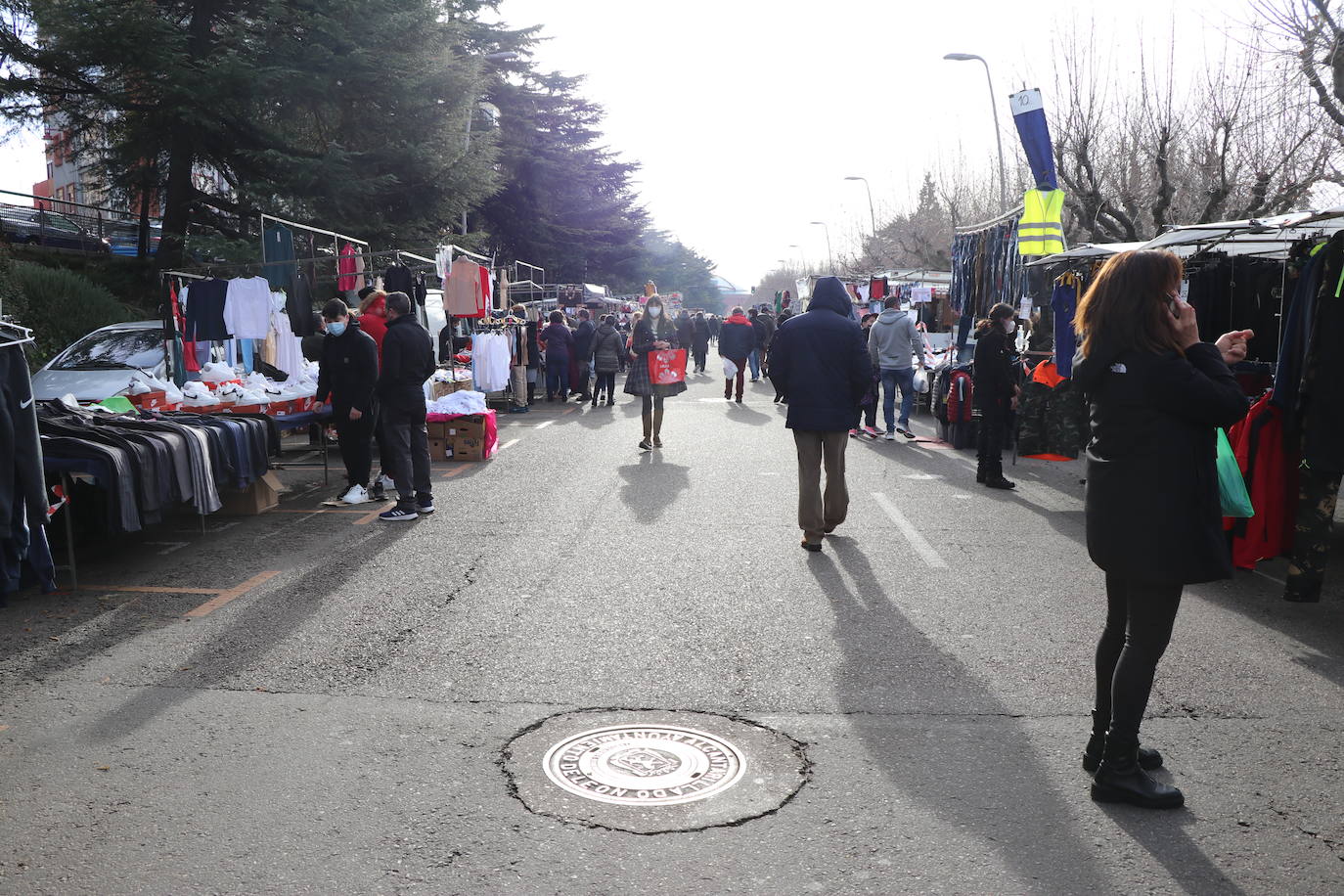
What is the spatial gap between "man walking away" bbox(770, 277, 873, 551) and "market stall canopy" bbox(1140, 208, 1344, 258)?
2208mm

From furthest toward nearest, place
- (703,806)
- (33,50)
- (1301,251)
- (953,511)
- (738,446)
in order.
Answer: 1. (33,50)
2. (738,446)
3. (953,511)
4. (1301,251)
5. (703,806)

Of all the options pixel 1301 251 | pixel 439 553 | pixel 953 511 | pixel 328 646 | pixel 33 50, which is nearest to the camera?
pixel 328 646

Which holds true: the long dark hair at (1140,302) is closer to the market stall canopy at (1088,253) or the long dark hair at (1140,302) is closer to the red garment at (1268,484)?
the red garment at (1268,484)

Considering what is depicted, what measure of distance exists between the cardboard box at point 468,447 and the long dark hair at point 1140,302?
995 centimetres

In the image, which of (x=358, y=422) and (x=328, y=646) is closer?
(x=328, y=646)

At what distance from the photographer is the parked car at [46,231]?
84.7 feet

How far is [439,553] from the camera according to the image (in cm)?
770

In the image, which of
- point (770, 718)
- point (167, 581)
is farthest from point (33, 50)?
point (770, 718)

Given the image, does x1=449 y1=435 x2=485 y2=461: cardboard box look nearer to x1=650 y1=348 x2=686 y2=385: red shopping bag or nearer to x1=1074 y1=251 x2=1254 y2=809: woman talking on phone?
x1=650 y1=348 x2=686 y2=385: red shopping bag

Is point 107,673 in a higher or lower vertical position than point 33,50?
lower

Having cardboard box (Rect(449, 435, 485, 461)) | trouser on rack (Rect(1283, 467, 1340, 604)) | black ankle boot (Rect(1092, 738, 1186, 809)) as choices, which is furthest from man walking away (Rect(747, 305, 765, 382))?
black ankle boot (Rect(1092, 738, 1186, 809))

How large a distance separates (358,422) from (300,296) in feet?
12.8

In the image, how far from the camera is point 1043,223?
11.5 metres

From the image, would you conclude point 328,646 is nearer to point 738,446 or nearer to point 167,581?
point 167,581
